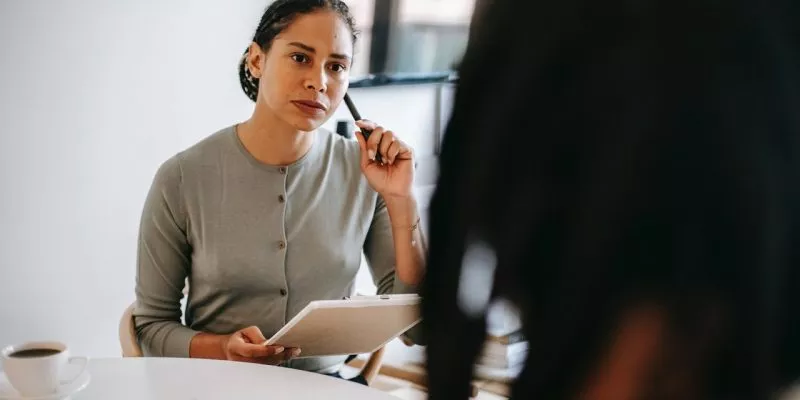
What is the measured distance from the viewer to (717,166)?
355mm

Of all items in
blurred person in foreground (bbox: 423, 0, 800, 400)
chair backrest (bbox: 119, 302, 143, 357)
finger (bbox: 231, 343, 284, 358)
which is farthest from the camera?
chair backrest (bbox: 119, 302, 143, 357)

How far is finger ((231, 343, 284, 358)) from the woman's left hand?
43 cm

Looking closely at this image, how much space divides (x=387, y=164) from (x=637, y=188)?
4.57 ft

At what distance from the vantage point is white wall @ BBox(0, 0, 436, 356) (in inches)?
80.7

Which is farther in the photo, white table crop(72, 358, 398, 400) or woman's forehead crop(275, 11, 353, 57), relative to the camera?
woman's forehead crop(275, 11, 353, 57)

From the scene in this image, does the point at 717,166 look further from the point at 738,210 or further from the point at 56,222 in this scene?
the point at 56,222

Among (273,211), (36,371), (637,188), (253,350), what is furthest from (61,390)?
(637,188)

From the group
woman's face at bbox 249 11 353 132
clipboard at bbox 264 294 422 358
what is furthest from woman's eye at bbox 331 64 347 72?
clipboard at bbox 264 294 422 358

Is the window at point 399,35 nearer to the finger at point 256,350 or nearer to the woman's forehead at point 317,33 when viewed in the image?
the woman's forehead at point 317,33

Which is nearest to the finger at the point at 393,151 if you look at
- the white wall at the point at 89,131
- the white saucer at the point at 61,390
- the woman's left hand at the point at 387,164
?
the woman's left hand at the point at 387,164

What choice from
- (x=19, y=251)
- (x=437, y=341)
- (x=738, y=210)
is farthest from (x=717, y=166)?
(x=19, y=251)

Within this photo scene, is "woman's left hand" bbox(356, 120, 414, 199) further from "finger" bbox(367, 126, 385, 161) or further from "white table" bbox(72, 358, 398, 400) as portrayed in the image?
"white table" bbox(72, 358, 398, 400)

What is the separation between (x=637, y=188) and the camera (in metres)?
0.36

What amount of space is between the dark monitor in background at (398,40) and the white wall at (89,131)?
0.67m
